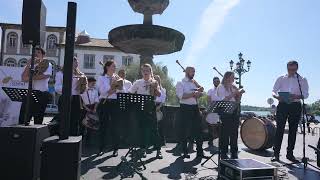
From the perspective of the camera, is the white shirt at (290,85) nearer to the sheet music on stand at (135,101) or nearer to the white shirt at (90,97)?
the sheet music on stand at (135,101)

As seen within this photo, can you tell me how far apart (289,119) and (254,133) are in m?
1.79

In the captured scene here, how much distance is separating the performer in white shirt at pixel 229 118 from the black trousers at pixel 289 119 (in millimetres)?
1229

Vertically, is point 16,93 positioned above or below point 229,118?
above

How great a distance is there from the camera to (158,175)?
6.46 metres

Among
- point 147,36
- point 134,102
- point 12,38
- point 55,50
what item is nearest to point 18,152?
point 134,102

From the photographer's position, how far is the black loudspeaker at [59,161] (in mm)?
4750

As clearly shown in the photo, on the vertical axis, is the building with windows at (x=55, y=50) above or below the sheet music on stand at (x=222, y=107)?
above

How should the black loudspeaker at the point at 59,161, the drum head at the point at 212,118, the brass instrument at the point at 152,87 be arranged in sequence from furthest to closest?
the drum head at the point at 212,118 < the brass instrument at the point at 152,87 < the black loudspeaker at the point at 59,161

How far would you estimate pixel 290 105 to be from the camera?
8.90 m

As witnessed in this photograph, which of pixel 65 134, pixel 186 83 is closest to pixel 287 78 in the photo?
pixel 186 83

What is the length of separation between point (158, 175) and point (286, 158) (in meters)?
4.06

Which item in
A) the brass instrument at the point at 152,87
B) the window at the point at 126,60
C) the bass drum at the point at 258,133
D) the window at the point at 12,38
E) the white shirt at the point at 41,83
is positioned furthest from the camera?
the window at the point at 126,60

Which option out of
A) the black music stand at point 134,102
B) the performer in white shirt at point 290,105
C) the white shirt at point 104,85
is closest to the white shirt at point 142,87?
the white shirt at point 104,85

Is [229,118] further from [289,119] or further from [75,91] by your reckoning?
[75,91]
